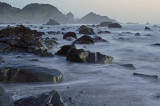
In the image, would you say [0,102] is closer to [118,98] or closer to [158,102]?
[118,98]

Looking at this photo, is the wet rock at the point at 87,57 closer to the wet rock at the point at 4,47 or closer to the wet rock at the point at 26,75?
the wet rock at the point at 26,75

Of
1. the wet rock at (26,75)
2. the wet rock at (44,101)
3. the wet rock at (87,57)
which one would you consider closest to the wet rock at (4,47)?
the wet rock at (87,57)

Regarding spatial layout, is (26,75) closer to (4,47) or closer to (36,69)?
(36,69)

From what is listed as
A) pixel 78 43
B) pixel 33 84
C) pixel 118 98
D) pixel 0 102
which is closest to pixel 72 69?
pixel 33 84

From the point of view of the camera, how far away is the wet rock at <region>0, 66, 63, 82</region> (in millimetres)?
7465

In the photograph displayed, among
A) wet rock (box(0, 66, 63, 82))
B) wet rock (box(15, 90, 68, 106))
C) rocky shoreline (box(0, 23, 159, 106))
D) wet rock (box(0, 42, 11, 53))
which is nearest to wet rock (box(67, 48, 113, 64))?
rocky shoreline (box(0, 23, 159, 106))

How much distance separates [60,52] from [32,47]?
5.73 feet

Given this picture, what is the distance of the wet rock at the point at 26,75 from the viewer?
746 cm

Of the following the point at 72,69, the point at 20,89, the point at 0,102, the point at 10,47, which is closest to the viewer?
the point at 0,102

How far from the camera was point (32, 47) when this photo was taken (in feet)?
47.7

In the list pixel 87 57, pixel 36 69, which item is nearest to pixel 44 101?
pixel 36 69

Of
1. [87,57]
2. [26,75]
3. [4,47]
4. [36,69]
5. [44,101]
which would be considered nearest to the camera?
[44,101]

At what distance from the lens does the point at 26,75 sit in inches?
296

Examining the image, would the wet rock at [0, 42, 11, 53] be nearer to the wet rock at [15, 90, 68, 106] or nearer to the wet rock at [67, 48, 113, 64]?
the wet rock at [67, 48, 113, 64]
